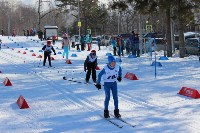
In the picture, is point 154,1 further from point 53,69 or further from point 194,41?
point 53,69

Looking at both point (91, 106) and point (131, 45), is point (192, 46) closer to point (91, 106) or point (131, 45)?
point (131, 45)

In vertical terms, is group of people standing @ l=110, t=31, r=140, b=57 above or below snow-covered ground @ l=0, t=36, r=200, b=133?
above

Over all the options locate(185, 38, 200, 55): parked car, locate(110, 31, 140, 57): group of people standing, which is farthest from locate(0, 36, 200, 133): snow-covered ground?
locate(185, 38, 200, 55): parked car

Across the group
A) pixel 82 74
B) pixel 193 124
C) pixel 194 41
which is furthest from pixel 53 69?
pixel 194 41

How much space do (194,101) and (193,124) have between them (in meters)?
2.84

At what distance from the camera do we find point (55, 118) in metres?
9.27

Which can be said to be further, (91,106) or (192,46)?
(192,46)

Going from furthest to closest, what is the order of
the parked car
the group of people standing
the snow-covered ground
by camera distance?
the parked car → the group of people standing → the snow-covered ground

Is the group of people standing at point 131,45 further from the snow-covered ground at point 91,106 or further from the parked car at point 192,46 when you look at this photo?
the snow-covered ground at point 91,106

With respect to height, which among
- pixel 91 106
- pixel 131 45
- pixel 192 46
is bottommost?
pixel 91 106

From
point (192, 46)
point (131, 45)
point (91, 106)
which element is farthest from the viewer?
point (192, 46)

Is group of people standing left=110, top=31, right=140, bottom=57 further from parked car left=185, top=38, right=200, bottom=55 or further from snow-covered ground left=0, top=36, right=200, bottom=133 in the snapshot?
snow-covered ground left=0, top=36, right=200, bottom=133

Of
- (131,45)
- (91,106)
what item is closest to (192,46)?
(131,45)

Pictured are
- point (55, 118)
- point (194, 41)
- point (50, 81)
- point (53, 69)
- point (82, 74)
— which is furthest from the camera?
point (194, 41)
